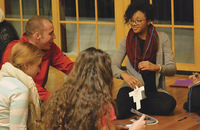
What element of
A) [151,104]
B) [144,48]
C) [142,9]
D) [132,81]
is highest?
[142,9]

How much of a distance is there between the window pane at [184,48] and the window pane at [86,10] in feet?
4.12

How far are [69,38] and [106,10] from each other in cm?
83

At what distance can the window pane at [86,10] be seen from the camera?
5.68 meters

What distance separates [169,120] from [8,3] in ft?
13.7

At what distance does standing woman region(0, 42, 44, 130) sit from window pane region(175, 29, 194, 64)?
307 cm

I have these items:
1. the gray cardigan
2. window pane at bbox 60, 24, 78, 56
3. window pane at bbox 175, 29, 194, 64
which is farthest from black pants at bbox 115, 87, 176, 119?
window pane at bbox 60, 24, 78, 56

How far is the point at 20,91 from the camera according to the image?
2.15 metres

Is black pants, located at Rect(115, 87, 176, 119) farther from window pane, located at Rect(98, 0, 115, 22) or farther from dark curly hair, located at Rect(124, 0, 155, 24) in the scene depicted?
window pane, located at Rect(98, 0, 115, 22)

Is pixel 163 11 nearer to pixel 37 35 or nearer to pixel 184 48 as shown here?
pixel 184 48

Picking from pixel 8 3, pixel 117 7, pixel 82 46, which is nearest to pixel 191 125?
pixel 117 7

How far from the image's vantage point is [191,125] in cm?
318

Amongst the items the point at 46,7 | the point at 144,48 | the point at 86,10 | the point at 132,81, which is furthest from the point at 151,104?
the point at 46,7

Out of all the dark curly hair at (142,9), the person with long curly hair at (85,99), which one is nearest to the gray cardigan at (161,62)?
the dark curly hair at (142,9)

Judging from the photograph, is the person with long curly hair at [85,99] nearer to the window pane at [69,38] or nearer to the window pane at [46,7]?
the window pane at [69,38]
